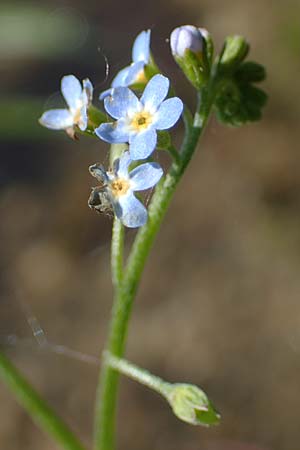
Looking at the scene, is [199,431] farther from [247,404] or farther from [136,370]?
[136,370]

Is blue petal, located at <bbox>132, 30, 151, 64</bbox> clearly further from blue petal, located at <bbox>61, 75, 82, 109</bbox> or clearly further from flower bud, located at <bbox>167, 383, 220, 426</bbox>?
flower bud, located at <bbox>167, 383, 220, 426</bbox>

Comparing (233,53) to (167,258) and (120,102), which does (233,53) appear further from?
(167,258)

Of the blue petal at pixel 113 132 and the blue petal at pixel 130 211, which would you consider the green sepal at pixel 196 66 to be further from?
the blue petal at pixel 130 211

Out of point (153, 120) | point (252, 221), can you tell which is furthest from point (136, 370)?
point (252, 221)

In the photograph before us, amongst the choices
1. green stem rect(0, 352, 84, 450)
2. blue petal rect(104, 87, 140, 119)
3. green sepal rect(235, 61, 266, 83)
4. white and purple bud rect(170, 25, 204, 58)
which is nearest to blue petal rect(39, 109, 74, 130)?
blue petal rect(104, 87, 140, 119)

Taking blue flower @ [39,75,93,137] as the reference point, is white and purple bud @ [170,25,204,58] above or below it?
above

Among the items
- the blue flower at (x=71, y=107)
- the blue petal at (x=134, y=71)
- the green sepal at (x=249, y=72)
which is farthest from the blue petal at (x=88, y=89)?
the green sepal at (x=249, y=72)

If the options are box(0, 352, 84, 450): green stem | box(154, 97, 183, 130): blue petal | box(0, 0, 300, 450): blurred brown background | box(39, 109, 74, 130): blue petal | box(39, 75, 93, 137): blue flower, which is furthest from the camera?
box(0, 0, 300, 450): blurred brown background
